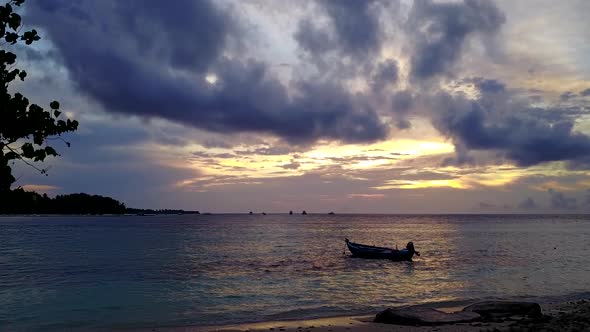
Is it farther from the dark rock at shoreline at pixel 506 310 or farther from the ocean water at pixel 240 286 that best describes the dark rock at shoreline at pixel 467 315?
the ocean water at pixel 240 286

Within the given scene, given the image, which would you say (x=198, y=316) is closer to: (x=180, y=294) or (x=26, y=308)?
(x=180, y=294)

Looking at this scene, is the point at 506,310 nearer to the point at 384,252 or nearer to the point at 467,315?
the point at 467,315

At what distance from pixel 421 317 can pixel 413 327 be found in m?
0.91

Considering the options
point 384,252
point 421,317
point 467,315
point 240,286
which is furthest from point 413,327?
point 384,252

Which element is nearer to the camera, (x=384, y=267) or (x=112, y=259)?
(x=384, y=267)

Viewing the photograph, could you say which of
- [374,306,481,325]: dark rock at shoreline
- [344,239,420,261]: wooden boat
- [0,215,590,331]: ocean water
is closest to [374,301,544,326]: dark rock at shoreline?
[374,306,481,325]: dark rock at shoreline

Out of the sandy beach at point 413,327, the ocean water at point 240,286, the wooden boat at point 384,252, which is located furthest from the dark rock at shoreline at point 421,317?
the wooden boat at point 384,252

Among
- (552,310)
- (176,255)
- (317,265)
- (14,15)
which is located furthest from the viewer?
(176,255)

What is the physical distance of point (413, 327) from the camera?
17094mm

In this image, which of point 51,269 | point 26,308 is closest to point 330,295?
point 26,308

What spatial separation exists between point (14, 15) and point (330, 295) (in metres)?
23.8

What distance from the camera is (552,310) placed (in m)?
21.3

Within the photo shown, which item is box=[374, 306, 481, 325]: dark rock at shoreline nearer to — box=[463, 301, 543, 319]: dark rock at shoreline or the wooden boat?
box=[463, 301, 543, 319]: dark rock at shoreline

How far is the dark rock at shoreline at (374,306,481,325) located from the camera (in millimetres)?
17438
